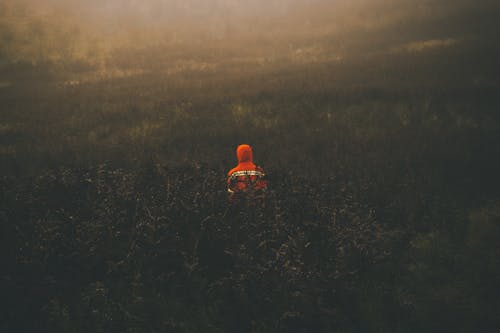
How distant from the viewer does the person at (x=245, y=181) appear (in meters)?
3.83

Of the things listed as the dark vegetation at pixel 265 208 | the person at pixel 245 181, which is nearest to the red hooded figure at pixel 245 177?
the person at pixel 245 181

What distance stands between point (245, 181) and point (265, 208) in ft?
1.60

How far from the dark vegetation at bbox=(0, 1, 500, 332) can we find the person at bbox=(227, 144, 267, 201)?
15 centimetres

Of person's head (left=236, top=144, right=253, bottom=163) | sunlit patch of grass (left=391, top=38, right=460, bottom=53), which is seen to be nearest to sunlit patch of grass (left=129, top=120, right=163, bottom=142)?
person's head (left=236, top=144, right=253, bottom=163)

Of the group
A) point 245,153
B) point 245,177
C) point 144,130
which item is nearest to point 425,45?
point 144,130

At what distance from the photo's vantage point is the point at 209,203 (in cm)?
378

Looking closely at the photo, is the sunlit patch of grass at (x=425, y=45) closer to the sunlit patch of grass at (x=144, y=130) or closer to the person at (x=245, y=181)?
the sunlit patch of grass at (x=144, y=130)

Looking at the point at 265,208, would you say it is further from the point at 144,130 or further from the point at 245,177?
the point at 144,130

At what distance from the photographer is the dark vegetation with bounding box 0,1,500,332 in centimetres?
299

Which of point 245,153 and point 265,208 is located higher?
point 245,153

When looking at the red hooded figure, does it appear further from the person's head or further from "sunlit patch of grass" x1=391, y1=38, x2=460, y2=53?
"sunlit patch of grass" x1=391, y1=38, x2=460, y2=53

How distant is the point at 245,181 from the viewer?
13.3 ft

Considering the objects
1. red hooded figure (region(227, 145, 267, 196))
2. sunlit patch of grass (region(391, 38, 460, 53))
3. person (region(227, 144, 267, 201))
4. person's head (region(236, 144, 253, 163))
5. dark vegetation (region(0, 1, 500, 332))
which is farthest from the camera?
sunlit patch of grass (region(391, 38, 460, 53))

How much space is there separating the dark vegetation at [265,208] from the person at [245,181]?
0.48 feet
